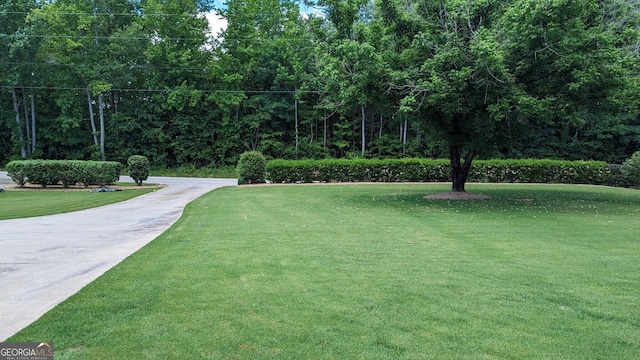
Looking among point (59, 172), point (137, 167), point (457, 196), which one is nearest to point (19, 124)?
point (59, 172)

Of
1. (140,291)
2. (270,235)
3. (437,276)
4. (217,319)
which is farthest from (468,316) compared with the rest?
(270,235)

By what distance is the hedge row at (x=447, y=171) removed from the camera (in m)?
23.8

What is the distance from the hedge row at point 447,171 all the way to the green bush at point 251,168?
2.92 m

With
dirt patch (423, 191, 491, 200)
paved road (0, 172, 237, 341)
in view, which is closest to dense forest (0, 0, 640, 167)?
dirt patch (423, 191, 491, 200)

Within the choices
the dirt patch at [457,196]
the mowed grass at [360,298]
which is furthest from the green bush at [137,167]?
the mowed grass at [360,298]

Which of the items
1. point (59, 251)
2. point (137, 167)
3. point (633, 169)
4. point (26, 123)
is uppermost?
point (26, 123)

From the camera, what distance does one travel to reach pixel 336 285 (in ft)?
14.8

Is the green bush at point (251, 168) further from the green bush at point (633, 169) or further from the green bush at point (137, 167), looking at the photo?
the green bush at point (633, 169)

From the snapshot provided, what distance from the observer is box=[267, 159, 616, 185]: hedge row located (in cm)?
2380

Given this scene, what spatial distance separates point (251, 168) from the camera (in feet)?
70.2

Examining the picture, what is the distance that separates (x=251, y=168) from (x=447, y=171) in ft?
37.0

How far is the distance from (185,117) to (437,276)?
111ft

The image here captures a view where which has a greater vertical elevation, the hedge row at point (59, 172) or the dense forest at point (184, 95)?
the dense forest at point (184, 95)

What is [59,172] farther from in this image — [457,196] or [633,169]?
[633,169]
